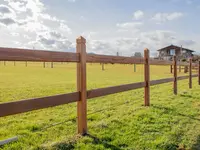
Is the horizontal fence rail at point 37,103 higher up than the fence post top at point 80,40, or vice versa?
the fence post top at point 80,40

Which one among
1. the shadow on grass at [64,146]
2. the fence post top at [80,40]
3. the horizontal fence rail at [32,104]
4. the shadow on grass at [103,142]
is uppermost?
the fence post top at [80,40]

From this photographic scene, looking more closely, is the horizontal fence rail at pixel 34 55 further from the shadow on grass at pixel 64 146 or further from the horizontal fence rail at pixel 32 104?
the shadow on grass at pixel 64 146

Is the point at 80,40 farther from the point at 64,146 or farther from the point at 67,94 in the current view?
the point at 64,146

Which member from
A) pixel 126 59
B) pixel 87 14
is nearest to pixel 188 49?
pixel 87 14

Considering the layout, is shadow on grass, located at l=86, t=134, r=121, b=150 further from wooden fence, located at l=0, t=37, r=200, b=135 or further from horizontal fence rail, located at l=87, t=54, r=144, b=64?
horizontal fence rail, located at l=87, t=54, r=144, b=64

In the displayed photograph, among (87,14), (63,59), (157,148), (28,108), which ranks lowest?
(157,148)

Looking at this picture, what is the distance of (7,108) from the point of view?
278 centimetres

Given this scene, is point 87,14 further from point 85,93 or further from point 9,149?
point 9,149

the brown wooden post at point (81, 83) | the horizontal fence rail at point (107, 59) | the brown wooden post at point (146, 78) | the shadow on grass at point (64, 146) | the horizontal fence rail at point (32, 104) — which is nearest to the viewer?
the horizontal fence rail at point (32, 104)

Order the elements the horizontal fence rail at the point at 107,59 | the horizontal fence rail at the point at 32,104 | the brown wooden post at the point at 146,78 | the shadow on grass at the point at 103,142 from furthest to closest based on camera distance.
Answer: the brown wooden post at the point at 146,78 → the horizontal fence rail at the point at 107,59 → the shadow on grass at the point at 103,142 → the horizontal fence rail at the point at 32,104

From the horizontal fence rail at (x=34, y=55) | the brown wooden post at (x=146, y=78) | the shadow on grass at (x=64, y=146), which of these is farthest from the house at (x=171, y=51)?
the shadow on grass at (x=64, y=146)

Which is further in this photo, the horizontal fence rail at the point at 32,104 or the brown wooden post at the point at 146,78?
the brown wooden post at the point at 146,78

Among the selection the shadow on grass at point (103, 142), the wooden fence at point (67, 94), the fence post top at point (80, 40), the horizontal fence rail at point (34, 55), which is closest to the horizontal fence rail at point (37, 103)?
the wooden fence at point (67, 94)

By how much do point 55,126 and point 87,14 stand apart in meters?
6.69
